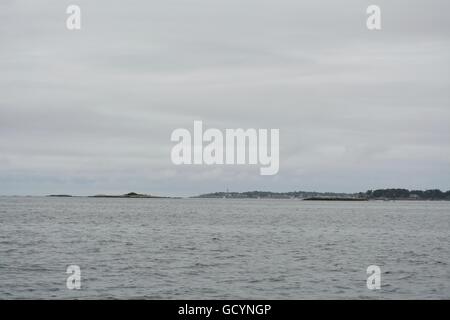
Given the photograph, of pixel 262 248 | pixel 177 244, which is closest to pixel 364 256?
pixel 262 248

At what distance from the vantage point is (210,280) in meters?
40.7

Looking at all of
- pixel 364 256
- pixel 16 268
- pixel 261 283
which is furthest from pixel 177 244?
pixel 261 283

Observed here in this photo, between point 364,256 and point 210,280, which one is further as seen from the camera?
point 364,256

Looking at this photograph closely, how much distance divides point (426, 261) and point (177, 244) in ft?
88.3

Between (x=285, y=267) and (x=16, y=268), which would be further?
(x=285, y=267)
